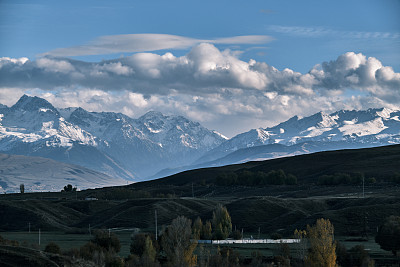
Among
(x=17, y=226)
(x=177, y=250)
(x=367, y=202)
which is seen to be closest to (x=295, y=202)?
(x=367, y=202)

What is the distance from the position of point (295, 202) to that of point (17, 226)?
69518mm

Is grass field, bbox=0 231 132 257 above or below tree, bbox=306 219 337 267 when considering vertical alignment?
above

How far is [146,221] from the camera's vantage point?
168250 millimetres

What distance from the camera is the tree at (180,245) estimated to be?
3612 inches

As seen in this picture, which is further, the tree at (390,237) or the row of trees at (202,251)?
the tree at (390,237)

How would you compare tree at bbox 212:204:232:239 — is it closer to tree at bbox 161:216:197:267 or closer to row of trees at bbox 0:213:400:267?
row of trees at bbox 0:213:400:267

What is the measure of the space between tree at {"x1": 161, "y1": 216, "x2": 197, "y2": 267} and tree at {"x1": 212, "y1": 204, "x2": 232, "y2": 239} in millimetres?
34376

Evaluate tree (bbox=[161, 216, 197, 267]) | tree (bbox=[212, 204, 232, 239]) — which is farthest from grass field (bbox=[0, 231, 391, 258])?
tree (bbox=[212, 204, 232, 239])

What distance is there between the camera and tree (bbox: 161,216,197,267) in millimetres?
91750

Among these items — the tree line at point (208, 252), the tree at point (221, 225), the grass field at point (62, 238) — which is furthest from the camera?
the tree at point (221, 225)

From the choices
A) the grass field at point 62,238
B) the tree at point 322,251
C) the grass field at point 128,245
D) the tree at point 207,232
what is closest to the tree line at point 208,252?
the tree at point 322,251

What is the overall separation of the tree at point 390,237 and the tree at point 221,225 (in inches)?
1282

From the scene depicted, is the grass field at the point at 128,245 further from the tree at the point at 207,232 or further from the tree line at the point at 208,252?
the tree at the point at 207,232

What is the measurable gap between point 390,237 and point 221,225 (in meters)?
36.6
